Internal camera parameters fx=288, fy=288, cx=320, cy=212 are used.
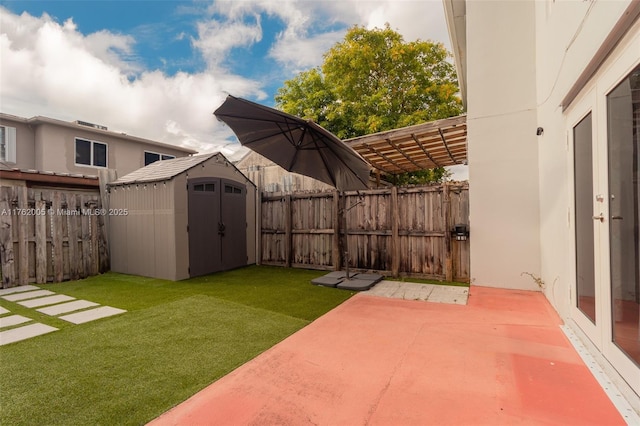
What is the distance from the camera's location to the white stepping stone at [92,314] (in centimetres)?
343

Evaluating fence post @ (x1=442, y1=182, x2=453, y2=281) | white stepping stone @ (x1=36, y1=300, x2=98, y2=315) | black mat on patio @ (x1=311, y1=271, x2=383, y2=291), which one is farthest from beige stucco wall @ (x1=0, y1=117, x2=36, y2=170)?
fence post @ (x1=442, y1=182, x2=453, y2=281)

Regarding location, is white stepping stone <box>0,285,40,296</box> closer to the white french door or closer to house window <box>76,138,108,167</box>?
the white french door

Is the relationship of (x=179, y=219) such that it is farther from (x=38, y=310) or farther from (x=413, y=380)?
(x=413, y=380)

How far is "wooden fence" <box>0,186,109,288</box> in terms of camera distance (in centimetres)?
510

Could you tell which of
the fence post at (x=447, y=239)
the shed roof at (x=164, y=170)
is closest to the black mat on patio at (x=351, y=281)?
the fence post at (x=447, y=239)

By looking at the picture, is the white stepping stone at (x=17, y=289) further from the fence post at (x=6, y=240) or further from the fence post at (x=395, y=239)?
the fence post at (x=395, y=239)

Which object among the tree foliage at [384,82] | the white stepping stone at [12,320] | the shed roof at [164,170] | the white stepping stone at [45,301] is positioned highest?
the tree foliage at [384,82]

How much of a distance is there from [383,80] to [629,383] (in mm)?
14988

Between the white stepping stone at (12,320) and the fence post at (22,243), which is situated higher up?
the fence post at (22,243)

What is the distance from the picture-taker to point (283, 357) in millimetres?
2480

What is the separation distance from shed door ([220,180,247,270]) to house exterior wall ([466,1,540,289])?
5119 mm

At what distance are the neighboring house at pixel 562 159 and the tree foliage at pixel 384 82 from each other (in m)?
7.30

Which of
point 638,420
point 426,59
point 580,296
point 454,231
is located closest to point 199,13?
point 454,231

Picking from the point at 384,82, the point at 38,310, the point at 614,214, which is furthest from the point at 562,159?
the point at 384,82
